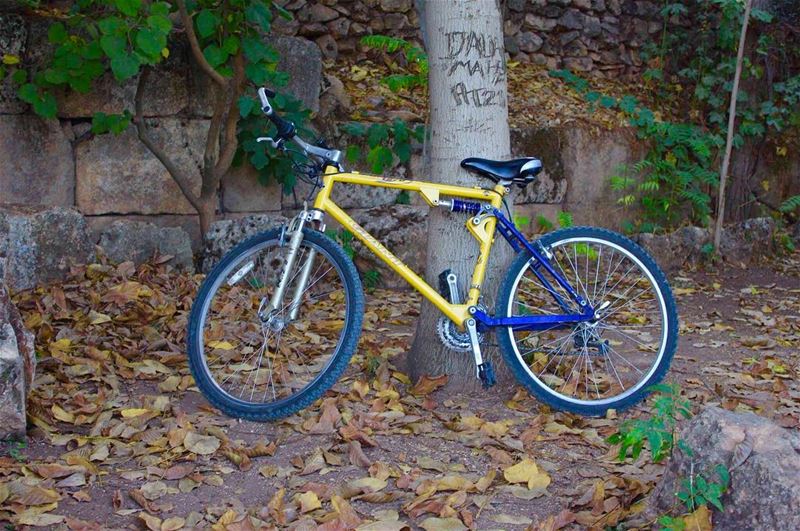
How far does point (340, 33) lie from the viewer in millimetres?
7562

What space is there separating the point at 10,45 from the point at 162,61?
34.8 inches

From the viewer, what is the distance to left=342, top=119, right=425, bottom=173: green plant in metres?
6.50

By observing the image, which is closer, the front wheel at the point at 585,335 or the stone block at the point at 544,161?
the front wheel at the point at 585,335

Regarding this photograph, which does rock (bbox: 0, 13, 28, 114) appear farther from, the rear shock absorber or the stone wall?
the rear shock absorber

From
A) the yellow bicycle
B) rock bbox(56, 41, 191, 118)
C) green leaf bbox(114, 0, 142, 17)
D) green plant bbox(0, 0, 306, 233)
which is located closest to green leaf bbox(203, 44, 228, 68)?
green plant bbox(0, 0, 306, 233)

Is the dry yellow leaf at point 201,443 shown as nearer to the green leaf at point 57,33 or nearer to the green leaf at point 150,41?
the green leaf at point 150,41

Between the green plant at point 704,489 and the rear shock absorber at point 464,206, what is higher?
the rear shock absorber at point 464,206

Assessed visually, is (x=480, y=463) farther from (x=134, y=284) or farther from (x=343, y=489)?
(x=134, y=284)

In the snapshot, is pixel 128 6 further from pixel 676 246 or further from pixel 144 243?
pixel 676 246

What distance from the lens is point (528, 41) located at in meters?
8.38

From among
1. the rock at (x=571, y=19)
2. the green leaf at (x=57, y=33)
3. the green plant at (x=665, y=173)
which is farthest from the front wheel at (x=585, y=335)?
the rock at (x=571, y=19)

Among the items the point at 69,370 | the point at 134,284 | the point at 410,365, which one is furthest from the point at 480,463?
the point at 134,284

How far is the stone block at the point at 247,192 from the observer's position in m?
6.39

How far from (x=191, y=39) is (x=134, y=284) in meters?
1.48
